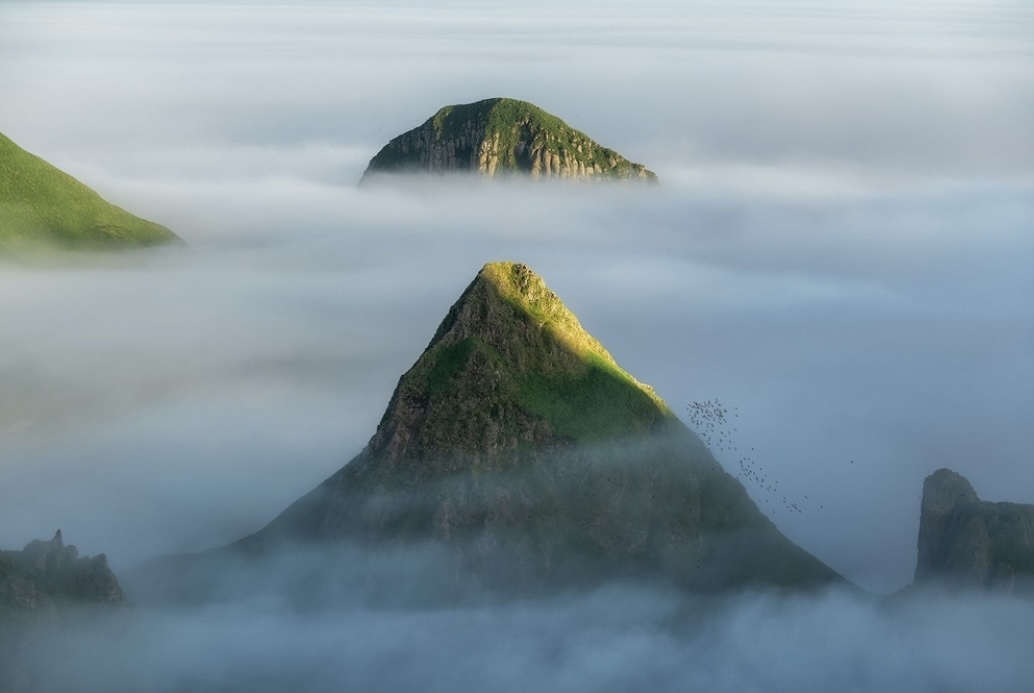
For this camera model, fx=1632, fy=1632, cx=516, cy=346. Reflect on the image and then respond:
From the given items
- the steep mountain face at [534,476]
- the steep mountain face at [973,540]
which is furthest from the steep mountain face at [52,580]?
the steep mountain face at [973,540]

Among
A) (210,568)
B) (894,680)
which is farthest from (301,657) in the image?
(894,680)

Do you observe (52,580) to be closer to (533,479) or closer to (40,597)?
(40,597)

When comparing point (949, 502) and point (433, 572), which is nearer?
point (433, 572)

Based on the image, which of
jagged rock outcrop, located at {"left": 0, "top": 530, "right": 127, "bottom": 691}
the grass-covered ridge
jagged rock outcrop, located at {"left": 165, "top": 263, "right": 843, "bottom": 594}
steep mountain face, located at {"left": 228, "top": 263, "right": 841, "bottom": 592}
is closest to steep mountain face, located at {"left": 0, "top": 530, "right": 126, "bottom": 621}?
jagged rock outcrop, located at {"left": 0, "top": 530, "right": 127, "bottom": 691}

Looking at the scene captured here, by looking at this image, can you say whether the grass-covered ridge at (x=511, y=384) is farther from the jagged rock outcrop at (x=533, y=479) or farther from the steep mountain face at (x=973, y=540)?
the steep mountain face at (x=973, y=540)

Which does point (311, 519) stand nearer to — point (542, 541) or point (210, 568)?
point (210, 568)

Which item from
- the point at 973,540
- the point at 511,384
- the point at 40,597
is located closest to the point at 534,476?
the point at 511,384
